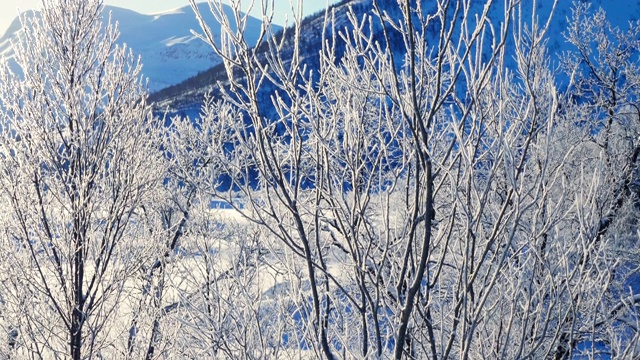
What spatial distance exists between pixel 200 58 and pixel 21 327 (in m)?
159

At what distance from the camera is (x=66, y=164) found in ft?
18.7

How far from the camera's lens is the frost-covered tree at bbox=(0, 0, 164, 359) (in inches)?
207

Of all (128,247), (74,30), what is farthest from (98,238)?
(74,30)

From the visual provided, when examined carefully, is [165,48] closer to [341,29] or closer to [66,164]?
[341,29]

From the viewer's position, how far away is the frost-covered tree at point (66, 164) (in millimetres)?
5254

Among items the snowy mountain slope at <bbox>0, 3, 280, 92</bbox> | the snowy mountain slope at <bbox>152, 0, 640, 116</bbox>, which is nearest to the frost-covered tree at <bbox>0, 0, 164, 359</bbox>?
the snowy mountain slope at <bbox>152, 0, 640, 116</bbox>

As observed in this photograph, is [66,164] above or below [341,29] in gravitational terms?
below

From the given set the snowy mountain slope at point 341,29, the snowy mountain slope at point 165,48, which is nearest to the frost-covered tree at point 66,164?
the snowy mountain slope at point 341,29

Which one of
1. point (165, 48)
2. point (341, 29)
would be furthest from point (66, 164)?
point (165, 48)

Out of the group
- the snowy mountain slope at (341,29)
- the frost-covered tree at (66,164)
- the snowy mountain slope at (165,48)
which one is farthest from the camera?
the snowy mountain slope at (165,48)

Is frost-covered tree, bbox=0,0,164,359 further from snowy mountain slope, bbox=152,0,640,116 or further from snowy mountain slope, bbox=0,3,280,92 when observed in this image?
snowy mountain slope, bbox=0,3,280,92

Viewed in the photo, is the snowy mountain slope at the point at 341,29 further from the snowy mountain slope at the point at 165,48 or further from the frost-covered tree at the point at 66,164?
the snowy mountain slope at the point at 165,48

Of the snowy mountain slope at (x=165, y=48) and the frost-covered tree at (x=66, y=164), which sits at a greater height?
the snowy mountain slope at (x=165, y=48)

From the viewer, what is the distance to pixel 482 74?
1.93 m
